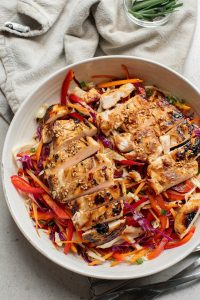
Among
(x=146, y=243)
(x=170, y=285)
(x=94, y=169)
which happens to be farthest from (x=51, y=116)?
(x=170, y=285)

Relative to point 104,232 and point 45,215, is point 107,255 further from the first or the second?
point 45,215

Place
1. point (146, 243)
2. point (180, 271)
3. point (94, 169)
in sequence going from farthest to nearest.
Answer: point (180, 271) < point (146, 243) < point (94, 169)

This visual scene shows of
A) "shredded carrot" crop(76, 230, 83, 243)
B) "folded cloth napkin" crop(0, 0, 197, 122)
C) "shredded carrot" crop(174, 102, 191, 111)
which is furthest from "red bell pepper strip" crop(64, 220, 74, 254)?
"shredded carrot" crop(174, 102, 191, 111)

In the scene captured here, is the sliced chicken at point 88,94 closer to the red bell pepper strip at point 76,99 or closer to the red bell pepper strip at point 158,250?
the red bell pepper strip at point 76,99

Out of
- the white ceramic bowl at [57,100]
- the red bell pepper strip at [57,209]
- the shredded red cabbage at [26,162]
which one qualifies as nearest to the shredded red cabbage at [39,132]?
the white ceramic bowl at [57,100]

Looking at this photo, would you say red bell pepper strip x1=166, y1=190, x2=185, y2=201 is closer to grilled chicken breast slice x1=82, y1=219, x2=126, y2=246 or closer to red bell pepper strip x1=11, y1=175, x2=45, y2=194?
grilled chicken breast slice x1=82, y1=219, x2=126, y2=246

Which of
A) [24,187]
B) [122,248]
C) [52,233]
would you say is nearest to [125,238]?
[122,248]

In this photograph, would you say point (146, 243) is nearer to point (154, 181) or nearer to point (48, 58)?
point (154, 181)
